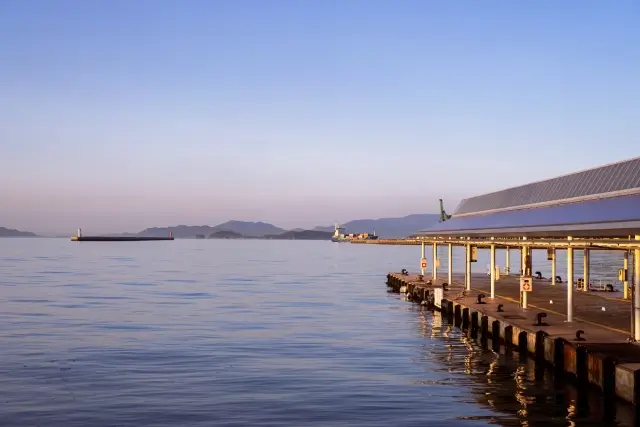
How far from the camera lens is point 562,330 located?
35094 millimetres

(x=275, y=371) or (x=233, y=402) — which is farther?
(x=275, y=371)

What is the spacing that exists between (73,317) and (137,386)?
25844 mm

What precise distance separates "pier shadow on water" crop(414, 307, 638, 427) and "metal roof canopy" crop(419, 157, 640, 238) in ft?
19.1

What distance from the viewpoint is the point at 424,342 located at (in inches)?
1674

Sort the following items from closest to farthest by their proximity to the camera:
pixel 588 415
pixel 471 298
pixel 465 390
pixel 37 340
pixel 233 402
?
pixel 588 415, pixel 233 402, pixel 465 390, pixel 37 340, pixel 471 298

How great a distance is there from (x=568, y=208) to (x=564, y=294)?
13.0 metres

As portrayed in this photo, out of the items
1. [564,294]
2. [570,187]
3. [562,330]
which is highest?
[570,187]

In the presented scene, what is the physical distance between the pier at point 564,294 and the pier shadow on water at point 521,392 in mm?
452

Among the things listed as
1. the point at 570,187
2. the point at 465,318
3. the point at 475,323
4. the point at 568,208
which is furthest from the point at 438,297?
the point at 568,208

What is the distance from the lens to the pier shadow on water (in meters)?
24.8

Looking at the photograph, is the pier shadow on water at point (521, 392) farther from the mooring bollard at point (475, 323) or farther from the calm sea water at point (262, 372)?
the mooring bollard at point (475, 323)

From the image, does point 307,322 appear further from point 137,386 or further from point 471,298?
point 137,386

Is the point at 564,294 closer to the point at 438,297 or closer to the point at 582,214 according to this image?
the point at 438,297

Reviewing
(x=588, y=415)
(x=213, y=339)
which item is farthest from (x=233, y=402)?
(x=213, y=339)
